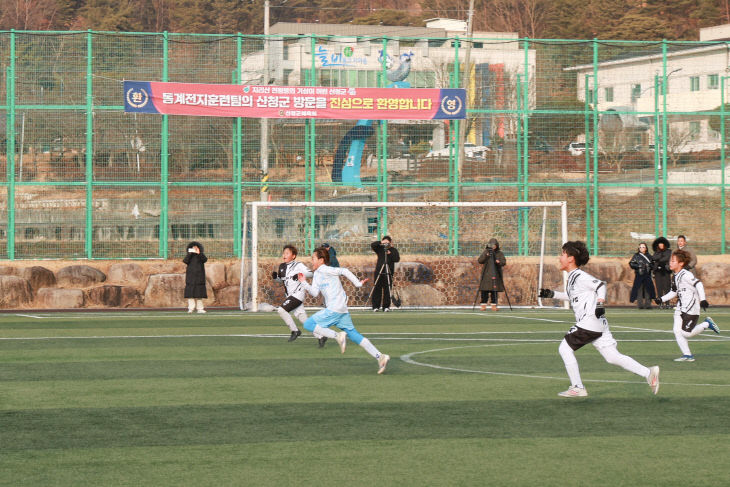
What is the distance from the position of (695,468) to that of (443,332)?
40.8 feet

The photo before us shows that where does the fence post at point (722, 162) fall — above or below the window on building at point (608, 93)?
below

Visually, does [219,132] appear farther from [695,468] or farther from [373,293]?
[695,468]

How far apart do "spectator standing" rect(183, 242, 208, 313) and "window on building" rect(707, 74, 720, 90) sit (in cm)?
1568

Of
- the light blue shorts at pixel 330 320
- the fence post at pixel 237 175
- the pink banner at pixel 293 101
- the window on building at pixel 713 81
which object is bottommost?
the light blue shorts at pixel 330 320

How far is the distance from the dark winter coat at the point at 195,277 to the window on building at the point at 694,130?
14.7 m

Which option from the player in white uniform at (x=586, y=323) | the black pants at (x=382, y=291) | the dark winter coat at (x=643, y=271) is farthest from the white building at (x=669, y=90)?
the player in white uniform at (x=586, y=323)

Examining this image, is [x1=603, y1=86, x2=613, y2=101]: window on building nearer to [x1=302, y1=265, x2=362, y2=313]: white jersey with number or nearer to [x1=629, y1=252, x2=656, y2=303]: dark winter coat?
[x1=629, y1=252, x2=656, y2=303]: dark winter coat

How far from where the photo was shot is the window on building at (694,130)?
106 ft

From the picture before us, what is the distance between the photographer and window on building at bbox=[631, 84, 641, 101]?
31.9 m

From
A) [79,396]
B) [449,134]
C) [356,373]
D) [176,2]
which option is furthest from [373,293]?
[176,2]

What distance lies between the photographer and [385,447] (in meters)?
8.80

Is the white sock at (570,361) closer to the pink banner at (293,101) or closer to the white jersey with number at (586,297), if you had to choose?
the white jersey with number at (586,297)

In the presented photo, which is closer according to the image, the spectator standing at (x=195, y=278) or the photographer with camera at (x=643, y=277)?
the spectator standing at (x=195, y=278)

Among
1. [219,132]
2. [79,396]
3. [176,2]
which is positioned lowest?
[79,396]
